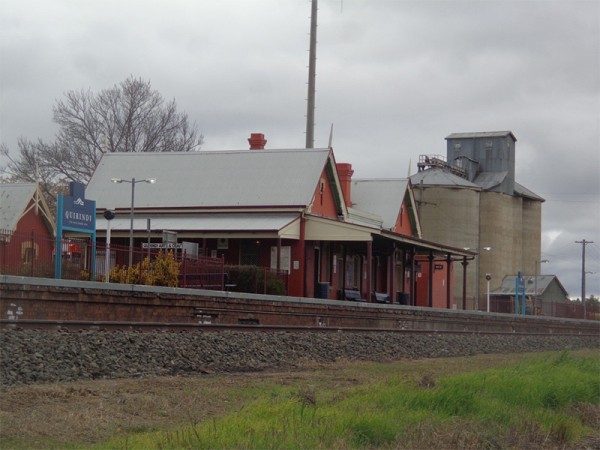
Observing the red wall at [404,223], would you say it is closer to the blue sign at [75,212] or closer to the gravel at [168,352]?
the gravel at [168,352]

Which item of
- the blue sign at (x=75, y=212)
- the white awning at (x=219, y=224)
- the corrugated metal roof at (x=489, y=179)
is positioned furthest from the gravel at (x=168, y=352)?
the corrugated metal roof at (x=489, y=179)

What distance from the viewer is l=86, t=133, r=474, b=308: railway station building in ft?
123

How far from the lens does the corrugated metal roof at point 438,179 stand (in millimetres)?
74688

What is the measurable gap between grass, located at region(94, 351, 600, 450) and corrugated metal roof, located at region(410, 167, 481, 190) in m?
56.6

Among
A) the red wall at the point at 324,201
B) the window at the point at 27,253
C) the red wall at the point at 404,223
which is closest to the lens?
the window at the point at 27,253

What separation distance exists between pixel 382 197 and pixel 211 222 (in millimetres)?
15849

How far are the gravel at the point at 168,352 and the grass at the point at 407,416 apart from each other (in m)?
2.56

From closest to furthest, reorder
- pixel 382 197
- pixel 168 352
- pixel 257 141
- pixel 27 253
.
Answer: pixel 168 352, pixel 27 253, pixel 257 141, pixel 382 197

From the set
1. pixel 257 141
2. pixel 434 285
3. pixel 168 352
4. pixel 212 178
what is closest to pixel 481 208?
pixel 434 285

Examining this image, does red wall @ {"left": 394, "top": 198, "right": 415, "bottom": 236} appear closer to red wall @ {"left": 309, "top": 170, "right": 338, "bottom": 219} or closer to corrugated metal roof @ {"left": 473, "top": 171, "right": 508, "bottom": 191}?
red wall @ {"left": 309, "top": 170, "right": 338, "bottom": 219}

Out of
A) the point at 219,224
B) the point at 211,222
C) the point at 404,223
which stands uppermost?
the point at 404,223

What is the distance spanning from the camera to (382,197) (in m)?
51.5

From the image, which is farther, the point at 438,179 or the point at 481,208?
the point at 481,208

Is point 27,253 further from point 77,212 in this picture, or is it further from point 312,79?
point 312,79
